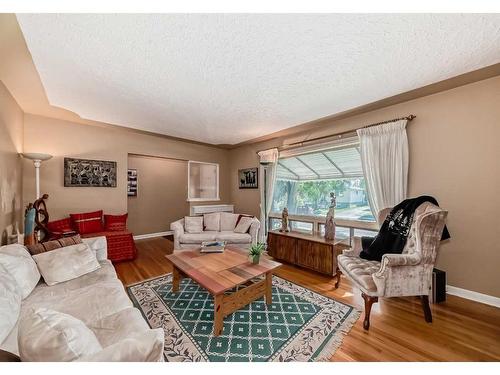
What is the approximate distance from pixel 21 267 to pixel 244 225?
2.88 m

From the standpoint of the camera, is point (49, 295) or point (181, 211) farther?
point (181, 211)

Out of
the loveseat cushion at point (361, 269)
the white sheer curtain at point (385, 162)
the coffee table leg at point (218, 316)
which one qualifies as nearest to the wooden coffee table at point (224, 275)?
the coffee table leg at point (218, 316)

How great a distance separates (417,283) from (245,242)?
244cm

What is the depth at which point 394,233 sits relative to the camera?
2.32m

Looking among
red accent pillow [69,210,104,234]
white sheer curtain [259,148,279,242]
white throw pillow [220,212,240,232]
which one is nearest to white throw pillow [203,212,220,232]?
white throw pillow [220,212,240,232]

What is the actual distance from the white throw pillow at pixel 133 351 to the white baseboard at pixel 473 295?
10.6ft

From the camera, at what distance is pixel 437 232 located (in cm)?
193

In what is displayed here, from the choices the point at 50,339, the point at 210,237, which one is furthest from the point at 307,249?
the point at 50,339

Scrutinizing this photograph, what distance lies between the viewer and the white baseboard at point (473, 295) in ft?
7.07

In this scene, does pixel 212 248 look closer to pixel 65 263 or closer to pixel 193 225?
pixel 193 225

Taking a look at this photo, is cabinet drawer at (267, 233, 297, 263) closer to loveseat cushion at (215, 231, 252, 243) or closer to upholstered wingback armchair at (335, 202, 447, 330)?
loveseat cushion at (215, 231, 252, 243)
